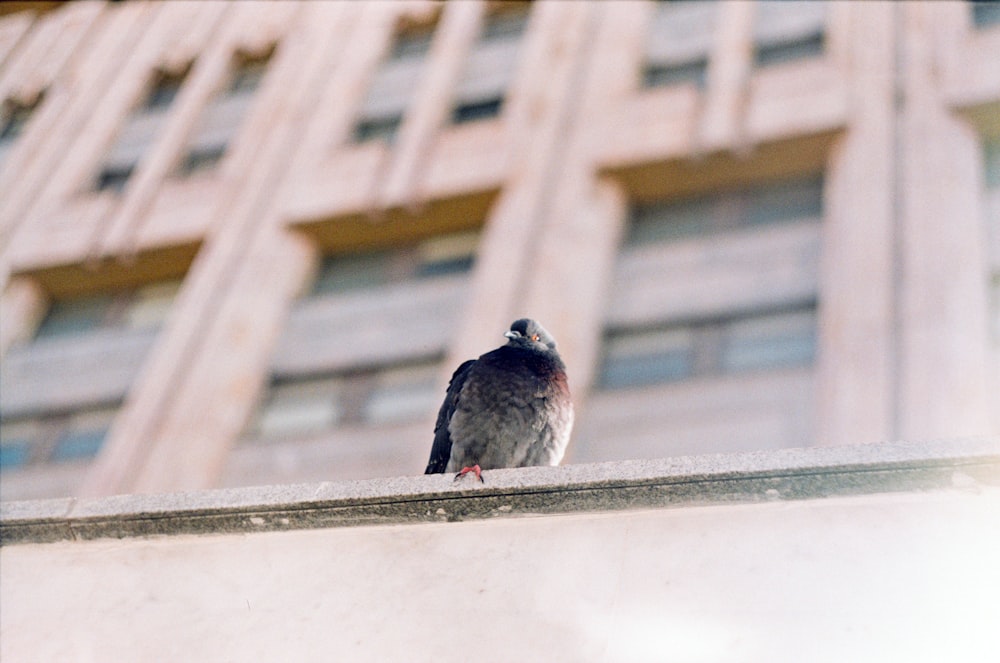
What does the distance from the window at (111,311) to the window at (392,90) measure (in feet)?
13.0

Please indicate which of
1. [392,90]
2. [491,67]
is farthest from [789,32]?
[392,90]

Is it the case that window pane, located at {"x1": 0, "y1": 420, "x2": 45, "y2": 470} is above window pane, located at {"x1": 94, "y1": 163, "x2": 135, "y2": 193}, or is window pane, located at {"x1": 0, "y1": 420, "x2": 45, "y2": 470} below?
below

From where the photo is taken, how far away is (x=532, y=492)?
3.55 meters

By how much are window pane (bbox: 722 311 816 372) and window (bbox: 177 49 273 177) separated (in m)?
9.96

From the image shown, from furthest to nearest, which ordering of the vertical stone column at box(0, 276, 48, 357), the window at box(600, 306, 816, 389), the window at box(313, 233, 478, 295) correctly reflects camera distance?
the vertical stone column at box(0, 276, 48, 357) < the window at box(313, 233, 478, 295) < the window at box(600, 306, 816, 389)

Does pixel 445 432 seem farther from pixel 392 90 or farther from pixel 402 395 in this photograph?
pixel 392 90

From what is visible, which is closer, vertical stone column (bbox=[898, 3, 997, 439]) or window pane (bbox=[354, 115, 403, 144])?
vertical stone column (bbox=[898, 3, 997, 439])

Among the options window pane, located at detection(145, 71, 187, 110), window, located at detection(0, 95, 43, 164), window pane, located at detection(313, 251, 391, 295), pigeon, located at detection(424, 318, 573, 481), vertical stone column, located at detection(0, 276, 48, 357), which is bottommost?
pigeon, located at detection(424, 318, 573, 481)

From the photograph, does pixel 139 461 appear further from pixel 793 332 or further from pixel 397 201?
pixel 793 332

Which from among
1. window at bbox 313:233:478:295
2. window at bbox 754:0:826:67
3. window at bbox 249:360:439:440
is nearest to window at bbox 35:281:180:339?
window at bbox 313:233:478:295

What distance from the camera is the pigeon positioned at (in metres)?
5.33

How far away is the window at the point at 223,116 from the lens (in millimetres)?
17969

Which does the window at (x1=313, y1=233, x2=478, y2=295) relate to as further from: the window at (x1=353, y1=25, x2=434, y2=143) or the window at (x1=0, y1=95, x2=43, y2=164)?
the window at (x1=0, y1=95, x2=43, y2=164)

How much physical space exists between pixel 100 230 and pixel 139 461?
17.0ft
